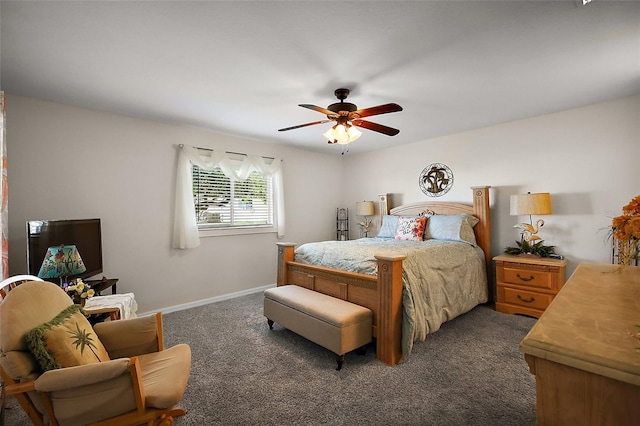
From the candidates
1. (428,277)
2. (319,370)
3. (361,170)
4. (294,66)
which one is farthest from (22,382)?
(361,170)

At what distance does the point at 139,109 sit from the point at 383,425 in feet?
12.2

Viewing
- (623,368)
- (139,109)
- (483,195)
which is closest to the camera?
(623,368)

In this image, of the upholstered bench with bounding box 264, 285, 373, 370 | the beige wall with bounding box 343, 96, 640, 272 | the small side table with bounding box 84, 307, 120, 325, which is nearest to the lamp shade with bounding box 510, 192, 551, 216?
the beige wall with bounding box 343, 96, 640, 272

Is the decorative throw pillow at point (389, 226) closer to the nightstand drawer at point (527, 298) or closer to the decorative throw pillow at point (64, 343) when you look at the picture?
the nightstand drawer at point (527, 298)

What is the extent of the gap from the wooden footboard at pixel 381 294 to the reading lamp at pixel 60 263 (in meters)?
2.10

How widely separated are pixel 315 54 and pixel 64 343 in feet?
7.48

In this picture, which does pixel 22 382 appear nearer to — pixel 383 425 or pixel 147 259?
pixel 383 425

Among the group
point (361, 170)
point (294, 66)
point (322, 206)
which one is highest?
point (294, 66)

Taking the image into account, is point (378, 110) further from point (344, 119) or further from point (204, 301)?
point (204, 301)

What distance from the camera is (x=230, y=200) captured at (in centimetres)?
441

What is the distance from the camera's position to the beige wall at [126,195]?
9.36 feet

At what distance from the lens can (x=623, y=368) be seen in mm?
625

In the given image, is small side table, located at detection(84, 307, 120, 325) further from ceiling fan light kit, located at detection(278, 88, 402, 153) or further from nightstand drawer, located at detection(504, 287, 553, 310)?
nightstand drawer, located at detection(504, 287, 553, 310)

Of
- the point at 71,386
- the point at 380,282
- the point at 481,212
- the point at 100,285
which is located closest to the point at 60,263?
the point at 100,285
